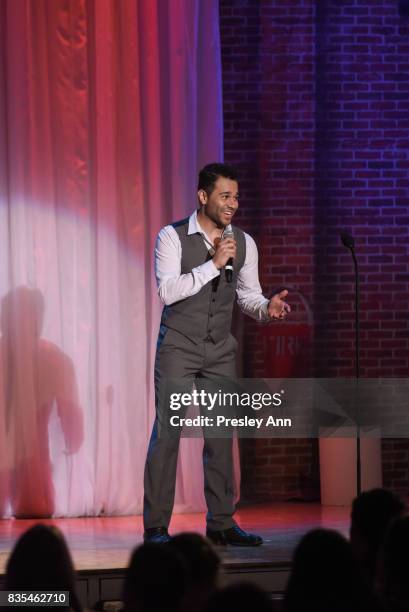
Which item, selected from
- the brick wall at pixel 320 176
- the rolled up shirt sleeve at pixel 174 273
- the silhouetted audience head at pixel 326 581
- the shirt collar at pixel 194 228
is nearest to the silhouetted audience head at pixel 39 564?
the silhouetted audience head at pixel 326 581

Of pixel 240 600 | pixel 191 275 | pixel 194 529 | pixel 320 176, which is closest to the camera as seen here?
pixel 240 600

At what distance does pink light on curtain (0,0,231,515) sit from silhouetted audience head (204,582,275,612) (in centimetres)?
422

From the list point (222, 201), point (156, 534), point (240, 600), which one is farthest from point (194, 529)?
point (240, 600)

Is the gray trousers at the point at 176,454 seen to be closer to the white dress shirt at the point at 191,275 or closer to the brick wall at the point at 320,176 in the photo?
the white dress shirt at the point at 191,275

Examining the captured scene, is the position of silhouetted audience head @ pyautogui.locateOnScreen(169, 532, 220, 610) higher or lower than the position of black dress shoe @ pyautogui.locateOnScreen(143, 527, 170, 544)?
higher

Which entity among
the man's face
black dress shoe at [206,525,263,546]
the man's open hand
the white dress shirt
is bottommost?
black dress shoe at [206,525,263,546]

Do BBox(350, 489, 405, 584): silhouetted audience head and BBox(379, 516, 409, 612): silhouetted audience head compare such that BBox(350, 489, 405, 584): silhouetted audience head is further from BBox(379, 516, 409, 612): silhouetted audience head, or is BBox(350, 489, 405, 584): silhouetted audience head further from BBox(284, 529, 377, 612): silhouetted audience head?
BBox(284, 529, 377, 612): silhouetted audience head

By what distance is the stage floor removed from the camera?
13.7 feet

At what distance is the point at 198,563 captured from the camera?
2203mm

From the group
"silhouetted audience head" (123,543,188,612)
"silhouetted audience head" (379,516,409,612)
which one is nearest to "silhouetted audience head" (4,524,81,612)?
"silhouetted audience head" (123,543,188,612)

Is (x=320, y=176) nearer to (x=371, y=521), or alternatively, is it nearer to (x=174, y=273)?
(x=174, y=273)

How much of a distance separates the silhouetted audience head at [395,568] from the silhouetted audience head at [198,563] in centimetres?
35

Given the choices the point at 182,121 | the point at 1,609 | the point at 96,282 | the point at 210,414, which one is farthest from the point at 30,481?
the point at 1,609

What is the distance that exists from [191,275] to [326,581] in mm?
2434
